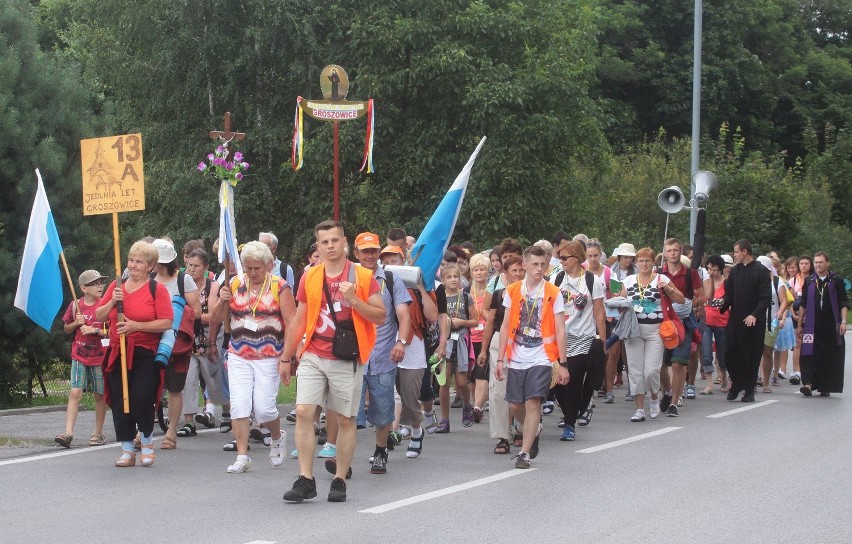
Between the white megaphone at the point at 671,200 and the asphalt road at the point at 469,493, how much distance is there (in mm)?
9114

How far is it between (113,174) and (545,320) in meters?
4.27

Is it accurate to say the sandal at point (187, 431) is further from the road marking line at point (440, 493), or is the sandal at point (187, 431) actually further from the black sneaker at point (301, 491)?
the black sneaker at point (301, 491)

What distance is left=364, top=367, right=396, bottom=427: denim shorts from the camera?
9758 mm

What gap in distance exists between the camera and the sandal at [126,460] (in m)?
10.2

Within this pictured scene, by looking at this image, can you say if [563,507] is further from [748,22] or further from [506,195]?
[748,22]

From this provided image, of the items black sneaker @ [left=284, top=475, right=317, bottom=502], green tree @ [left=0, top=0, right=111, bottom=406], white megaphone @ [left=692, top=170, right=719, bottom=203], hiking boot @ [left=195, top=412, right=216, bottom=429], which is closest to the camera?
black sneaker @ [left=284, top=475, right=317, bottom=502]

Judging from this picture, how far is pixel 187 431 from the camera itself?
12312 millimetres

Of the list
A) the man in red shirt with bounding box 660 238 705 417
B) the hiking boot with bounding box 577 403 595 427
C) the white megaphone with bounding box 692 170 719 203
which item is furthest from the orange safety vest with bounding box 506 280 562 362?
the white megaphone with bounding box 692 170 719 203

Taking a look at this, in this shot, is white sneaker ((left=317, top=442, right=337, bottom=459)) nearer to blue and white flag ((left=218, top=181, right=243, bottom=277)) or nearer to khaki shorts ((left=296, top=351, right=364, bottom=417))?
khaki shorts ((left=296, top=351, right=364, bottom=417))

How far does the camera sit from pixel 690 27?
51812mm

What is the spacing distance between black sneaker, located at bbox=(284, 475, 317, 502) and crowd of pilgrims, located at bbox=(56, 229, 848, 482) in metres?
0.70

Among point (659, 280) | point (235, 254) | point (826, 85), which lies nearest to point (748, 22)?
point (826, 85)

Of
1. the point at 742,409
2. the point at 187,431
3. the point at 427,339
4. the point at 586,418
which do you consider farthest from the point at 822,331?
the point at 187,431

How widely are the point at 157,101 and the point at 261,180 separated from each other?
10.9 feet
